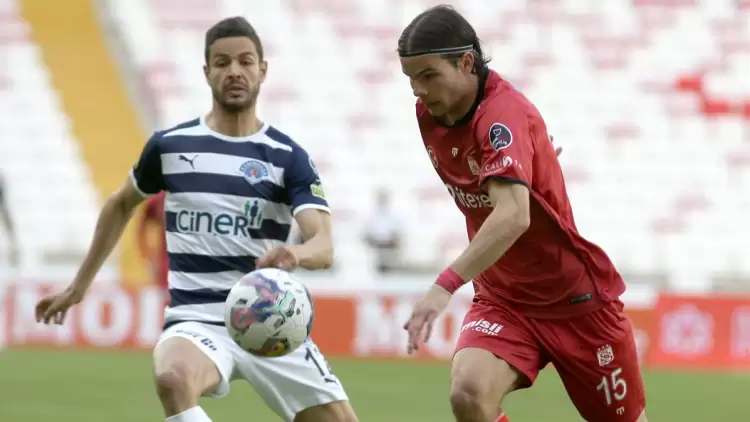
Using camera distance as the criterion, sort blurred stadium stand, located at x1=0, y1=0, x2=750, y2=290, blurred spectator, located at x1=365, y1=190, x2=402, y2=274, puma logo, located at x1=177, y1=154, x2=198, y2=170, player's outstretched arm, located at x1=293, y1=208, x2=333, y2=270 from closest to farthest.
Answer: player's outstretched arm, located at x1=293, y1=208, x2=333, y2=270 → puma logo, located at x1=177, y1=154, x2=198, y2=170 → blurred spectator, located at x1=365, y1=190, x2=402, y2=274 → blurred stadium stand, located at x1=0, y1=0, x2=750, y2=290

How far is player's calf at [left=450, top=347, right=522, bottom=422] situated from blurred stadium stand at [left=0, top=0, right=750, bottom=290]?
13.4 metres

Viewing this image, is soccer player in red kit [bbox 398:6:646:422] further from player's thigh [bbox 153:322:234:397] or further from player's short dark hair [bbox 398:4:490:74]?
player's thigh [bbox 153:322:234:397]

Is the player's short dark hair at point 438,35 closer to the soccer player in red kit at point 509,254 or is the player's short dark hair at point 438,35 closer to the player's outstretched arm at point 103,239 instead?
the soccer player in red kit at point 509,254

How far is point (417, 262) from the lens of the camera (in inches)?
749

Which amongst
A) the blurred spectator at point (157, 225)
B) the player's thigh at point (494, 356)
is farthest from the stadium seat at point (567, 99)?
the player's thigh at point (494, 356)

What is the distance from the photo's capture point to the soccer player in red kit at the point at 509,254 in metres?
5.23

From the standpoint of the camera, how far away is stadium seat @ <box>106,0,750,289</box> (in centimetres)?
2042

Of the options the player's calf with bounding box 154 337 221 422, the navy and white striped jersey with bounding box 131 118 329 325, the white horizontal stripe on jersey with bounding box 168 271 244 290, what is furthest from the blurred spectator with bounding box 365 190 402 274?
the player's calf with bounding box 154 337 221 422

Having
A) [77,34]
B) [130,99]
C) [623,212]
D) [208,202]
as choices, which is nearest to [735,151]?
[623,212]

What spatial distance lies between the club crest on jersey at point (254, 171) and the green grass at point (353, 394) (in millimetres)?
4250

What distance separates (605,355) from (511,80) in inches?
670

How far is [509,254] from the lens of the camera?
229 inches

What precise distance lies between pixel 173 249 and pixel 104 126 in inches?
668

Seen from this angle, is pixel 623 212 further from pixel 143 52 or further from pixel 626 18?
pixel 143 52
